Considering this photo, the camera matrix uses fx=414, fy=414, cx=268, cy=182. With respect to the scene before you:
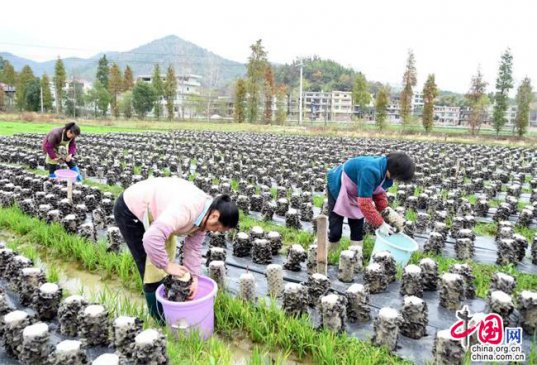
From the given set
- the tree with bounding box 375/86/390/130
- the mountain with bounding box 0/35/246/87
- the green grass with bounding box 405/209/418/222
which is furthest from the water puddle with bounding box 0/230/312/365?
the mountain with bounding box 0/35/246/87

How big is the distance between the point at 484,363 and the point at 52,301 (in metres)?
3.40

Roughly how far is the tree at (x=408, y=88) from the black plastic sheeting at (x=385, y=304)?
29.8m

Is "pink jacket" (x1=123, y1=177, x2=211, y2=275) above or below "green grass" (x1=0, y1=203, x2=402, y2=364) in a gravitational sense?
above

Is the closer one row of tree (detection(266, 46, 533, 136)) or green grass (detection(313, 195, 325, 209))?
green grass (detection(313, 195, 325, 209))

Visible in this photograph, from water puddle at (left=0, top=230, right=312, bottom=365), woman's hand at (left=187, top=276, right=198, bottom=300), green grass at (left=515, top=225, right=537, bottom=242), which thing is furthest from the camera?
green grass at (left=515, top=225, right=537, bottom=242)

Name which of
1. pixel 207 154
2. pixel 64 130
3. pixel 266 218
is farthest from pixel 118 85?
pixel 266 218

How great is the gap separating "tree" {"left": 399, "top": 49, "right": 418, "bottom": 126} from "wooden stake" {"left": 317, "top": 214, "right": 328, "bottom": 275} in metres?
30.6

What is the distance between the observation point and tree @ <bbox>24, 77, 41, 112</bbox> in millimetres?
42094


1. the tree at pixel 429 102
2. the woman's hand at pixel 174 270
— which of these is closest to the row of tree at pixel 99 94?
the tree at pixel 429 102

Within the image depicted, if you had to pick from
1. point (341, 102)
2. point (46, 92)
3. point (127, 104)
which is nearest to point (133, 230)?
point (127, 104)

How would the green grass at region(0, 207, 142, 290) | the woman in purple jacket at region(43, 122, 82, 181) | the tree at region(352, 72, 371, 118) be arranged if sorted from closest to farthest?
the green grass at region(0, 207, 142, 290) → the woman in purple jacket at region(43, 122, 82, 181) → the tree at region(352, 72, 371, 118)

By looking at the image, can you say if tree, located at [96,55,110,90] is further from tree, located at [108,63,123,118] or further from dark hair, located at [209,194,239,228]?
dark hair, located at [209,194,239,228]

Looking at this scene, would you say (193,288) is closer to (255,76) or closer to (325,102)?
(255,76)

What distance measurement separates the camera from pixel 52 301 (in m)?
3.46
